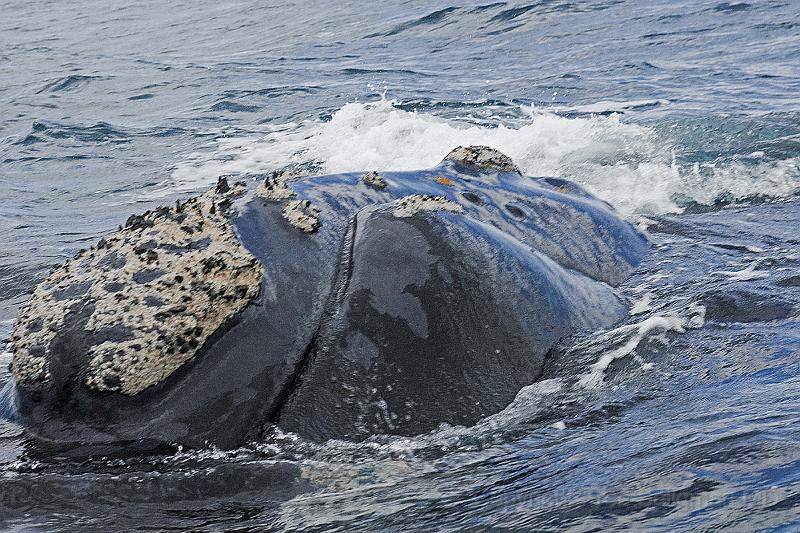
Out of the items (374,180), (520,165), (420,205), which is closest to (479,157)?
(374,180)

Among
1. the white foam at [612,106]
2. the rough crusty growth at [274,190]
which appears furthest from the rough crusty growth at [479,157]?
the white foam at [612,106]

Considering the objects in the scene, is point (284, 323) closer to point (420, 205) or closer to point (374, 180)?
point (420, 205)

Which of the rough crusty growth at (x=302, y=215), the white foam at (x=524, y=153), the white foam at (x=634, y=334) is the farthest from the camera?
the white foam at (x=524, y=153)

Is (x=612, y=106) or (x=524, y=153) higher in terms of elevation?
(x=612, y=106)

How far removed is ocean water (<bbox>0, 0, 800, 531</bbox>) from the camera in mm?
3592

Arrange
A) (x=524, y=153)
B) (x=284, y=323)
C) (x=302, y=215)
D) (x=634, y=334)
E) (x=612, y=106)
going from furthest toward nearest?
1. (x=612, y=106)
2. (x=524, y=153)
3. (x=634, y=334)
4. (x=302, y=215)
5. (x=284, y=323)

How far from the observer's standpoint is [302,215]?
4.34 m

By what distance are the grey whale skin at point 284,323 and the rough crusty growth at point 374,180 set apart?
266mm

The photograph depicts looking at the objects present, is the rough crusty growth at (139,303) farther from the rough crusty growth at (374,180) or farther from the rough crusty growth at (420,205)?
the rough crusty growth at (374,180)

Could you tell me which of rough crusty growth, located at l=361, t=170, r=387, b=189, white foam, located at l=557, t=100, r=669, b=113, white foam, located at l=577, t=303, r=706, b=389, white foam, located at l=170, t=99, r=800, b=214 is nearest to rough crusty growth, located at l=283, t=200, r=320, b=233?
rough crusty growth, located at l=361, t=170, r=387, b=189

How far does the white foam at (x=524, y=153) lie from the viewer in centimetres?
924

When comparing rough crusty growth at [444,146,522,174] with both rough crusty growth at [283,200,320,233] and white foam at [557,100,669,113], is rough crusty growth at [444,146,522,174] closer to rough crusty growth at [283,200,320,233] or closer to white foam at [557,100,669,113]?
rough crusty growth at [283,200,320,233]

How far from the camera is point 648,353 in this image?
4.65 meters

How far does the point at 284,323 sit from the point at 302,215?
57 cm
